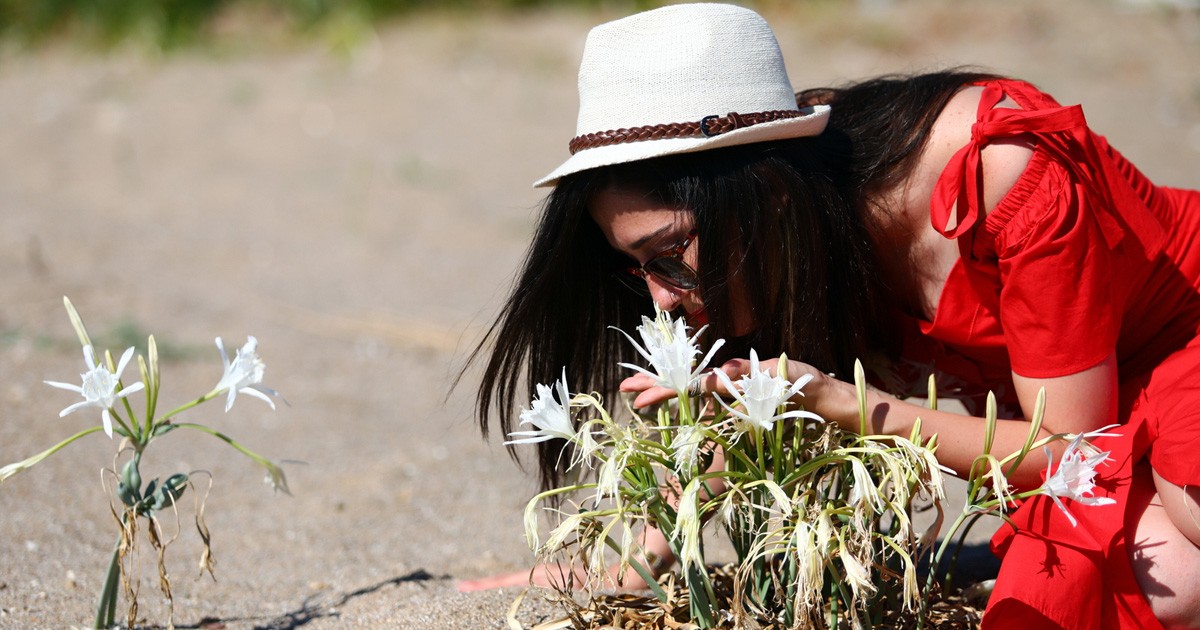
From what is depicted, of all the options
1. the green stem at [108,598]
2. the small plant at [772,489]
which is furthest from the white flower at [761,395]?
the green stem at [108,598]

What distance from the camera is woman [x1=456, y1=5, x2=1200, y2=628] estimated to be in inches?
59.4

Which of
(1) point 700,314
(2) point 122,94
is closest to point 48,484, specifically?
(1) point 700,314

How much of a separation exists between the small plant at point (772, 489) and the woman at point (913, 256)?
0.07 metres

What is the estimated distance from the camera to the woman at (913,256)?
1510mm

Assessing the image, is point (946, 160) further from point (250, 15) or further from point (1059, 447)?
point (250, 15)

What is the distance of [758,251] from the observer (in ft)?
5.18

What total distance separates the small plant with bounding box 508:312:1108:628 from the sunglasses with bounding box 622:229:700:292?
0.09 m

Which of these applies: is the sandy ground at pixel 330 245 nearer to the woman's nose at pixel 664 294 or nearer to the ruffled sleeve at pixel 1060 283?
the woman's nose at pixel 664 294

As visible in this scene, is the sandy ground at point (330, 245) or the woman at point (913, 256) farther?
the sandy ground at point (330, 245)

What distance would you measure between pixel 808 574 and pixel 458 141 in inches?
226

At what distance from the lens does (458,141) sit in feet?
22.2

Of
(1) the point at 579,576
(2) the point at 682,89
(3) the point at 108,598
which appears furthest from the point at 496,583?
(2) the point at 682,89

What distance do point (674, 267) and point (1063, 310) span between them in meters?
0.54

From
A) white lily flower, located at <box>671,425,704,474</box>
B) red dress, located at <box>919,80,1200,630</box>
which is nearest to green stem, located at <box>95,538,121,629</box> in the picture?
white lily flower, located at <box>671,425,704,474</box>
